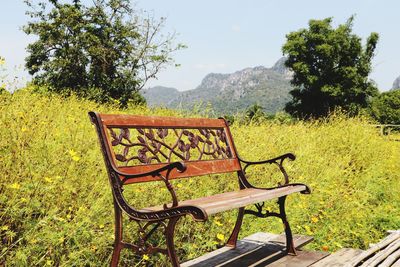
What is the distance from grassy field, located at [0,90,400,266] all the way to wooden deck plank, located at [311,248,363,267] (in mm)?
762

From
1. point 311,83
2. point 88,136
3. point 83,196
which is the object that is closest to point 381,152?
point 88,136

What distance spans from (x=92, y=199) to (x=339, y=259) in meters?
1.95

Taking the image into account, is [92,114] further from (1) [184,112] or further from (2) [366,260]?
(1) [184,112]

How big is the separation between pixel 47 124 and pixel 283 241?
2430mm

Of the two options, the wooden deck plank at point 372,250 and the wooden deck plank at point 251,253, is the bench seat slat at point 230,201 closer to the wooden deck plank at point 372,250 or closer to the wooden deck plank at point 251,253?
the wooden deck plank at point 251,253

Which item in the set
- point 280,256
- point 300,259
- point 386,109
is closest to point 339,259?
point 300,259

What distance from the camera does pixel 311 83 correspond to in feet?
124

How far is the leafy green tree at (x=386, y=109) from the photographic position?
41.9 meters

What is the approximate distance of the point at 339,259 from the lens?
3.35 metres

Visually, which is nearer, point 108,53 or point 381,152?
point 381,152

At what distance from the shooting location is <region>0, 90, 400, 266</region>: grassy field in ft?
9.23

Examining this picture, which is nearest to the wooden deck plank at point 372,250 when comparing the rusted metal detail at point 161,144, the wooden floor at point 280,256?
the wooden floor at point 280,256

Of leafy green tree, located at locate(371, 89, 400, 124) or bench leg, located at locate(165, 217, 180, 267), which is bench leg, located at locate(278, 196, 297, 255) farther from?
leafy green tree, located at locate(371, 89, 400, 124)

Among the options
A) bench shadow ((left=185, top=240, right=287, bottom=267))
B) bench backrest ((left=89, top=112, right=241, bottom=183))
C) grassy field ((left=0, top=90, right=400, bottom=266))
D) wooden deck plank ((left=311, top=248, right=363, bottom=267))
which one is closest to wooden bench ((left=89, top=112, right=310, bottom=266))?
bench backrest ((left=89, top=112, right=241, bottom=183))
